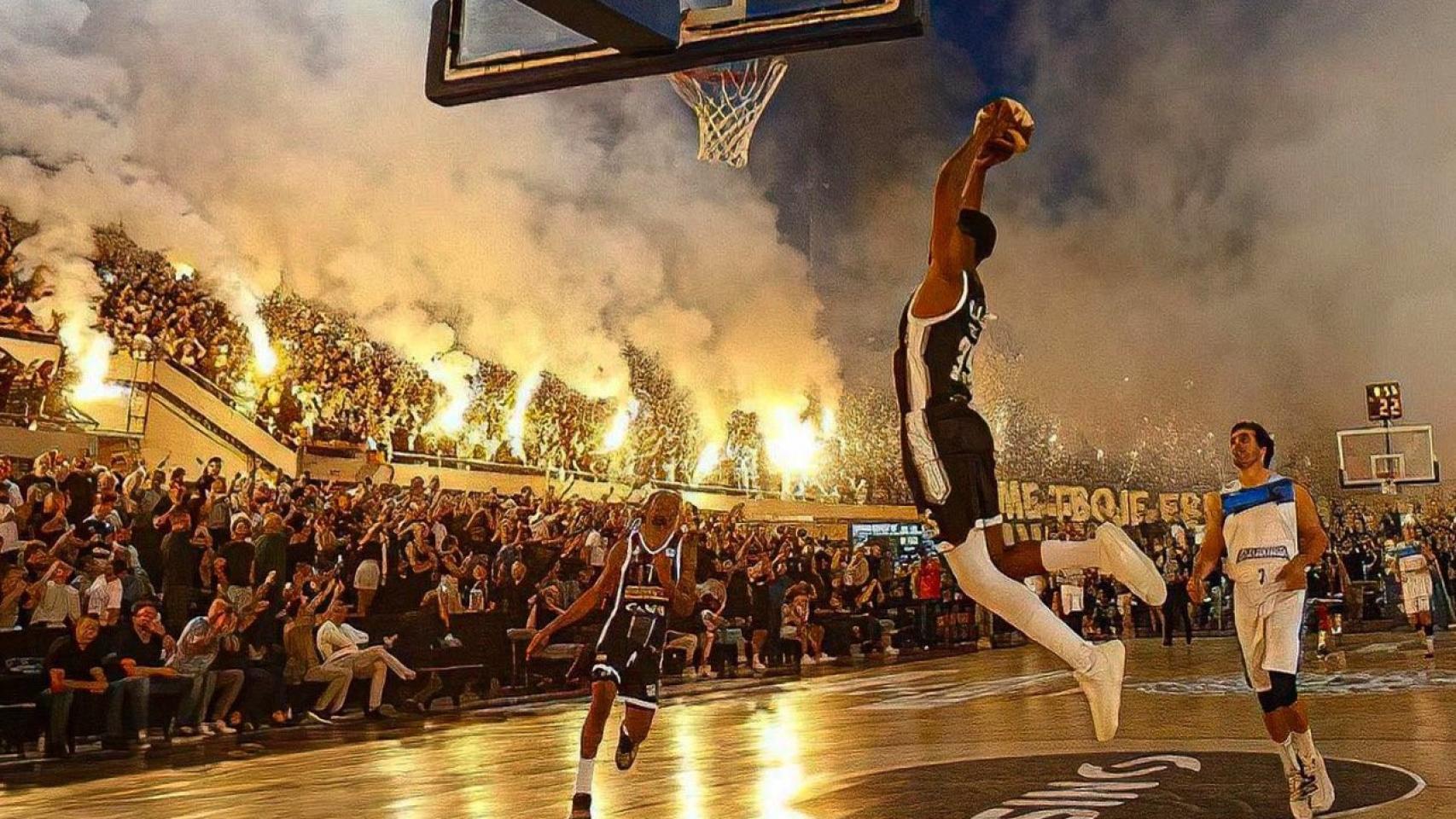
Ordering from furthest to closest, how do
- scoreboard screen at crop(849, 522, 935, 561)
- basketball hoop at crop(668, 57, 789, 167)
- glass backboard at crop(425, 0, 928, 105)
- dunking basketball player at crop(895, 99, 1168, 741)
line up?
1. scoreboard screen at crop(849, 522, 935, 561)
2. basketball hoop at crop(668, 57, 789, 167)
3. glass backboard at crop(425, 0, 928, 105)
4. dunking basketball player at crop(895, 99, 1168, 741)

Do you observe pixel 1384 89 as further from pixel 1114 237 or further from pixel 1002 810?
pixel 1002 810

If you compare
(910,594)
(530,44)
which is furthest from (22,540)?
(910,594)

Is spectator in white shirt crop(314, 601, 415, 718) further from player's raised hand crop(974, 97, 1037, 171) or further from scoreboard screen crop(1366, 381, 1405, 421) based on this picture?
scoreboard screen crop(1366, 381, 1405, 421)

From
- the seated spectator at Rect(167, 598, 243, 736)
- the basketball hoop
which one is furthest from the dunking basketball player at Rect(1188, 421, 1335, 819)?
the basketball hoop

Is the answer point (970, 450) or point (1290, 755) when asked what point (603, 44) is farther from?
point (1290, 755)

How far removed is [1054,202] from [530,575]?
14842mm

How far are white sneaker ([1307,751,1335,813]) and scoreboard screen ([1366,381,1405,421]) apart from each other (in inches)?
770

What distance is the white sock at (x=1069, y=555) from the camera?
3.85m

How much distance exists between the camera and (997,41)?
24.6 m

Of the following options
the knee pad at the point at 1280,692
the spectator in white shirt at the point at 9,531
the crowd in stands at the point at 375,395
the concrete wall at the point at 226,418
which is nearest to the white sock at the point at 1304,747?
the knee pad at the point at 1280,692

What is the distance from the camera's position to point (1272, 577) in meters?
5.09

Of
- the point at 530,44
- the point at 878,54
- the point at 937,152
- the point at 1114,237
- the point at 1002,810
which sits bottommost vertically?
the point at 1002,810

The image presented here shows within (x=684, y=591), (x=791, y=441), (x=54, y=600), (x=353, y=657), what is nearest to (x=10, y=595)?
(x=54, y=600)

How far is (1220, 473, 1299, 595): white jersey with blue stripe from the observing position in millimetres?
5109
